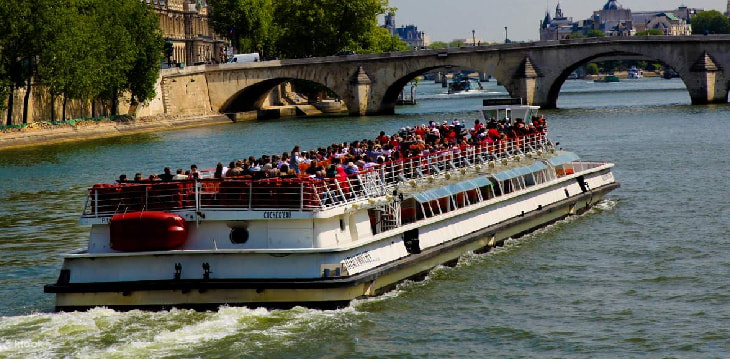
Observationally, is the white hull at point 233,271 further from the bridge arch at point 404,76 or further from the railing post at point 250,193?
the bridge arch at point 404,76

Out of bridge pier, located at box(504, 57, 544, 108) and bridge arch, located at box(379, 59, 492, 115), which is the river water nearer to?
bridge pier, located at box(504, 57, 544, 108)

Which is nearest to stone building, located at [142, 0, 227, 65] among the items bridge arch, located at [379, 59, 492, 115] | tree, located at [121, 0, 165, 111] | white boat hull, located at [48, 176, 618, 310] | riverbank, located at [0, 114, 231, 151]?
bridge arch, located at [379, 59, 492, 115]

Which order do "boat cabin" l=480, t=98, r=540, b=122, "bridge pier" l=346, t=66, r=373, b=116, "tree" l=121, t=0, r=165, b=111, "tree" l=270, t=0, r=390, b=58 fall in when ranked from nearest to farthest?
"boat cabin" l=480, t=98, r=540, b=122 < "tree" l=121, t=0, r=165, b=111 < "bridge pier" l=346, t=66, r=373, b=116 < "tree" l=270, t=0, r=390, b=58

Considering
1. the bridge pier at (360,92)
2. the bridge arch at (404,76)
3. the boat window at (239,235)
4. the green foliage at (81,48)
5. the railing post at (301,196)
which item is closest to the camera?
the railing post at (301,196)

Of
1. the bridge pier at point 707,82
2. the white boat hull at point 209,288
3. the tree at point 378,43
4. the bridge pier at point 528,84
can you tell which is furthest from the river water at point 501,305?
the tree at point 378,43

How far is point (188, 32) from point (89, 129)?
7612 centimetres

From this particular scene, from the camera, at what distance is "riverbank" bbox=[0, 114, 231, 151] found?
70.8 m

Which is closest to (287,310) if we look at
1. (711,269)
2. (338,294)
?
(338,294)

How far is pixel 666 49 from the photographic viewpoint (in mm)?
91875

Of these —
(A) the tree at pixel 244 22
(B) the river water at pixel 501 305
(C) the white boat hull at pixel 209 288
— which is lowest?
(B) the river water at pixel 501 305

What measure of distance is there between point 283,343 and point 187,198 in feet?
12.3

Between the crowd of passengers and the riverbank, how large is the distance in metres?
38.7

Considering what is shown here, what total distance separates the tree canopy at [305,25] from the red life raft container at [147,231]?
298 ft

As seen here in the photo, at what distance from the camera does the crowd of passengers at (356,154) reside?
973 inches
